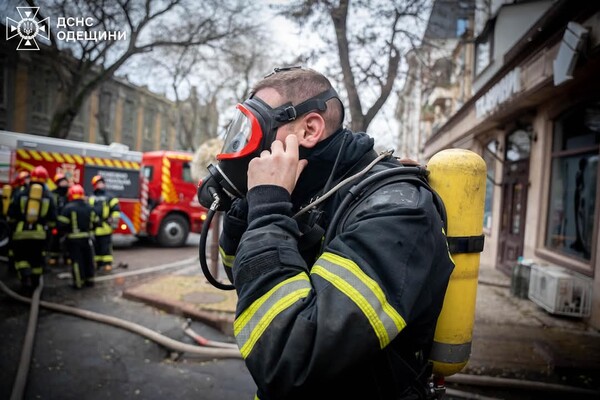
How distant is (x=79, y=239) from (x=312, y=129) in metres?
6.72

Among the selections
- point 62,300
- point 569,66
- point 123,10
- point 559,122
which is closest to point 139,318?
point 62,300

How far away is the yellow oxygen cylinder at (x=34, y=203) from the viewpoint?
6.36 m

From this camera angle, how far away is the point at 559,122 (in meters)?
7.41

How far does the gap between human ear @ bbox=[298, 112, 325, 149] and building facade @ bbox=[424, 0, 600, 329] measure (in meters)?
5.04

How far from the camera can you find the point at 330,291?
41.1 inches

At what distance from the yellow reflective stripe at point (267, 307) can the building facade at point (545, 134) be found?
218 inches

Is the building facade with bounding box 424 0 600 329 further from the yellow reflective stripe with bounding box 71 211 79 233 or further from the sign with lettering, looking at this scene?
the sign with lettering

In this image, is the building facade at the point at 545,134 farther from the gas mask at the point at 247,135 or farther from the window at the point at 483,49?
the gas mask at the point at 247,135

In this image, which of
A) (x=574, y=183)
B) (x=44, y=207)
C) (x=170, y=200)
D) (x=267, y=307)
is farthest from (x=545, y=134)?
(x=170, y=200)

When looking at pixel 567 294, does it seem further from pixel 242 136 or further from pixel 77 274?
pixel 77 274

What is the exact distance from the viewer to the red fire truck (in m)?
9.83

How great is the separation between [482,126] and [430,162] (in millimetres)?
10075

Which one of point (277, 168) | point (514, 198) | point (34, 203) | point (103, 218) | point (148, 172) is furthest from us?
point (148, 172)

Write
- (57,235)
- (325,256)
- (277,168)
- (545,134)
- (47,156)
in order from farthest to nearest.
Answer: (47,156) < (57,235) < (545,134) < (277,168) < (325,256)
